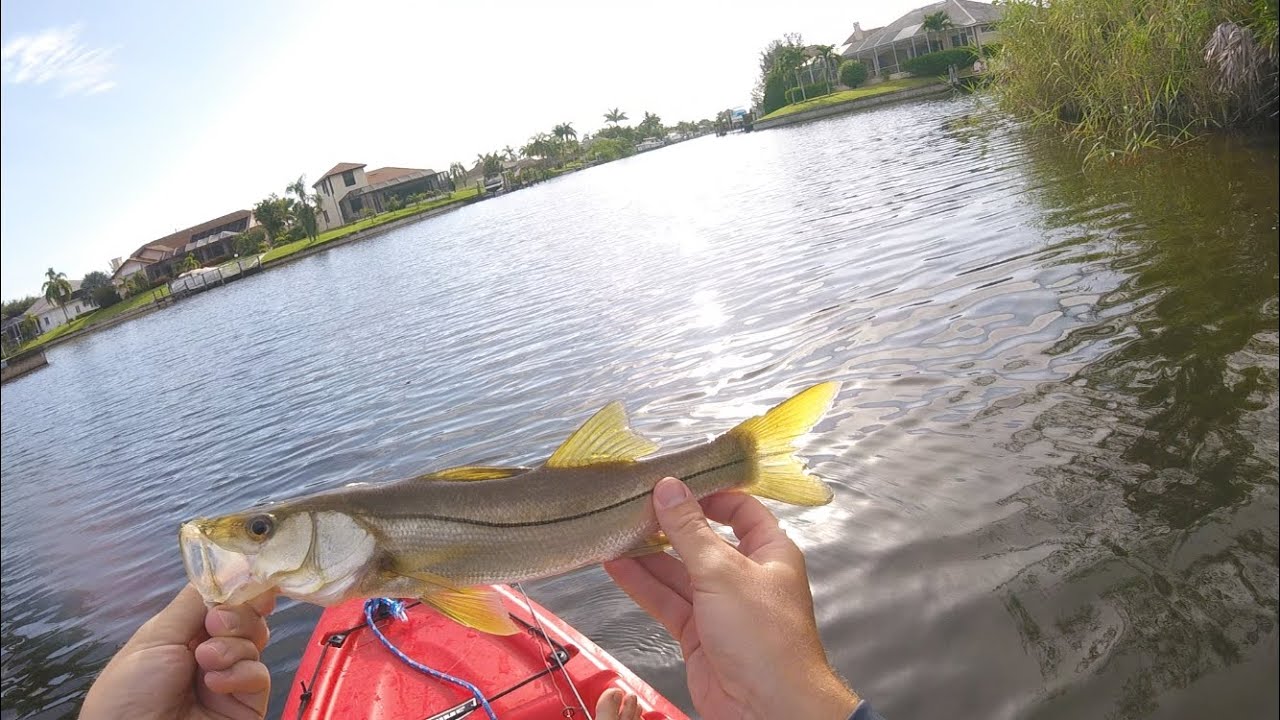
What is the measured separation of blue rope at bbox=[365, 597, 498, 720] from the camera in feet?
13.7

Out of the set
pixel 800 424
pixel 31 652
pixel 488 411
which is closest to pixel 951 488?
pixel 800 424

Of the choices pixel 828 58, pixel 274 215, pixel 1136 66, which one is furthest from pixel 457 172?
pixel 1136 66

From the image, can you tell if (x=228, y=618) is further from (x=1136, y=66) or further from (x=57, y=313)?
(x=57, y=313)

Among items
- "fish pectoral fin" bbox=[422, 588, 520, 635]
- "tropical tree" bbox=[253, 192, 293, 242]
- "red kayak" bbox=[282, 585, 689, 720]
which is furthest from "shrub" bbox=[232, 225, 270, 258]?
"fish pectoral fin" bbox=[422, 588, 520, 635]

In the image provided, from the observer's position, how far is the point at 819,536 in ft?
21.0

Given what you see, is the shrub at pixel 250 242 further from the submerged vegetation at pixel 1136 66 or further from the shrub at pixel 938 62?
the submerged vegetation at pixel 1136 66

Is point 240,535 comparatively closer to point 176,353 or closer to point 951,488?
point 951,488

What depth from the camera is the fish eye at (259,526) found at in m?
2.48

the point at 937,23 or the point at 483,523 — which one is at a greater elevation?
the point at 937,23

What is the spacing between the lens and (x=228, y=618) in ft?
8.82

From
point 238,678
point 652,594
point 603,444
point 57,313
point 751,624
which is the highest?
point 57,313

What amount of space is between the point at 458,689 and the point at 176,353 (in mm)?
37896

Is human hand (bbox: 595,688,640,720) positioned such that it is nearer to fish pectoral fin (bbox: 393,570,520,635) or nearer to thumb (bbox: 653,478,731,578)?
fish pectoral fin (bbox: 393,570,520,635)

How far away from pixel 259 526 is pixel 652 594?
4.98ft
